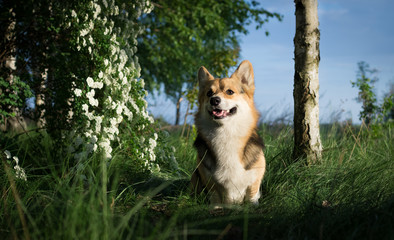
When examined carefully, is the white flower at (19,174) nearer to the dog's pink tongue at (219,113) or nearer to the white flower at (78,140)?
the white flower at (78,140)

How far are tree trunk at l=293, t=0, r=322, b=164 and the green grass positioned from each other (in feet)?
0.86

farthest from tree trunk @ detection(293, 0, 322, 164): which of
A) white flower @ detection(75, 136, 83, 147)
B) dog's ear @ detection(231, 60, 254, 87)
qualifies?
white flower @ detection(75, 136, 83, 147)

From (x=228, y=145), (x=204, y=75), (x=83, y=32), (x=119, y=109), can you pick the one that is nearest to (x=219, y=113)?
(x=228, y=145)

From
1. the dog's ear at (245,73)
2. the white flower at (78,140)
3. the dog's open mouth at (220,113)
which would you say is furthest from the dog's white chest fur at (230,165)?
the white flower at (78,140)

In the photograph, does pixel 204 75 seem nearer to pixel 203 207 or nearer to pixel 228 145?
pixel 228 145

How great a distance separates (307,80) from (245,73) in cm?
126

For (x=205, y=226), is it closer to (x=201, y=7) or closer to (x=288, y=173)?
(x=288, y=173)

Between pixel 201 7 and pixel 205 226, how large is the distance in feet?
30.7

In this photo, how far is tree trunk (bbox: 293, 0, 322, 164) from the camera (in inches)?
188

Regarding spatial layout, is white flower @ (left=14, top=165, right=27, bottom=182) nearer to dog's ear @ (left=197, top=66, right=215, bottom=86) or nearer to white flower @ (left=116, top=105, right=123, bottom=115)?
white flower @ (left=116, top=105, right=123, bottom=115)

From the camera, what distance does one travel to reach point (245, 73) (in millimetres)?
3975

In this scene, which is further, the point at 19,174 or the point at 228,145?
the point at 19,174

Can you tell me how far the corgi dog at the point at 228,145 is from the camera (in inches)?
141

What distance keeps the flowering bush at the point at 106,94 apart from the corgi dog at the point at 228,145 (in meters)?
1.31
